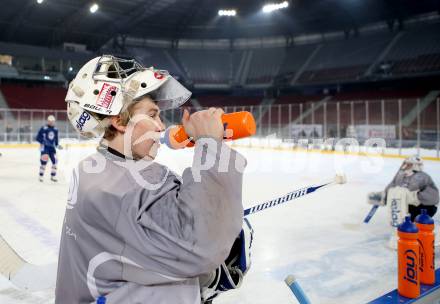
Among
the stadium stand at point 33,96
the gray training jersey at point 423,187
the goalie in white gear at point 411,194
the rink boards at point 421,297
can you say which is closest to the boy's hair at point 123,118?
the rink boards at point 421,297

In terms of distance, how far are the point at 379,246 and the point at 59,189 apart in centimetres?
581

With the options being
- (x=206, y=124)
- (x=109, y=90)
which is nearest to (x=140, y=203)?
(x=206, y=124)

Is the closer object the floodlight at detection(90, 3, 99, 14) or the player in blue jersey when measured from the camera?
the player in blue jersey

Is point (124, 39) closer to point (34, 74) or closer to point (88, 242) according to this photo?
point (34, 74)

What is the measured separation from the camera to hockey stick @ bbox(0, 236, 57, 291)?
2.90 m

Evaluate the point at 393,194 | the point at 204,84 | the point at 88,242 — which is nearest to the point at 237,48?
the point at 204,84

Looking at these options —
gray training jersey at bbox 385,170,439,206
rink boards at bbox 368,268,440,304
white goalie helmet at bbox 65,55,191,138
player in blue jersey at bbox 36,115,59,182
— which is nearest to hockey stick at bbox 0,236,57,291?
white goalie helmet at bbox 65,55,191,138

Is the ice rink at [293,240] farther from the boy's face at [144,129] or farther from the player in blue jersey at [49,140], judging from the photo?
the boy's face at [144,129]

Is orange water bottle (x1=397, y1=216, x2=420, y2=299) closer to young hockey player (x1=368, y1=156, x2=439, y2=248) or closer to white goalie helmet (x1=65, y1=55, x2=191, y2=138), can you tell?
young hockey player (x1=368, y1=156, x2=439, y2=248)

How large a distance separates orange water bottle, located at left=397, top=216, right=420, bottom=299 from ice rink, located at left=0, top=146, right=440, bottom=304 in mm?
262

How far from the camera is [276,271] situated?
3.27m

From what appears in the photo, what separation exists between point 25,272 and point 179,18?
2940cm

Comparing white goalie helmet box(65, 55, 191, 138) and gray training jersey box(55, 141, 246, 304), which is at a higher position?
white goalie helmet box(65, 55, 191, 138)

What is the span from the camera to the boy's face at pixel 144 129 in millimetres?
1089
